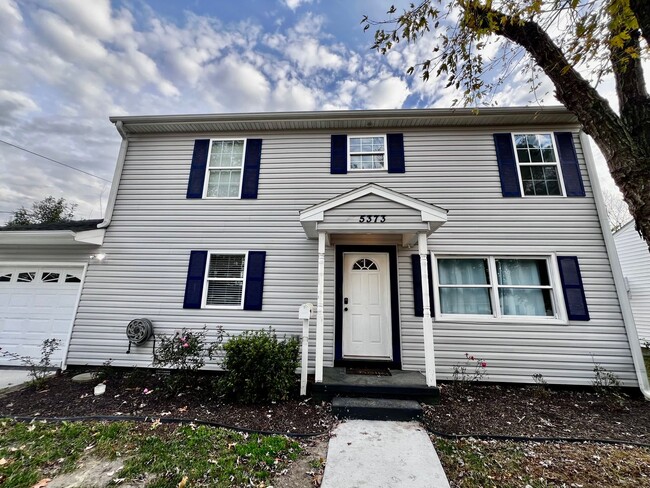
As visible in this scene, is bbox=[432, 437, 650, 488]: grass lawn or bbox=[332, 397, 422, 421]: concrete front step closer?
bbox=[432, 437, 650, 488]: grass lawn

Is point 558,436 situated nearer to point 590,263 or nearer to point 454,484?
point 454,484

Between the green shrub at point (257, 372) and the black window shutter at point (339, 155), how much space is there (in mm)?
3860

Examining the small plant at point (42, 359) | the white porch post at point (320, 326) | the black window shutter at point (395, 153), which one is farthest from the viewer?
the black window shutter at point (395, 153)

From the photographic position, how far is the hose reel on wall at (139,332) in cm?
515

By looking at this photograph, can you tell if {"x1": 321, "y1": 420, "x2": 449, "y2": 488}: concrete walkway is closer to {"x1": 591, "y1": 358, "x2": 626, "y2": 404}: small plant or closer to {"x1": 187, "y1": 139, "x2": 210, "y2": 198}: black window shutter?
{"x1": 591, "y1": 358, "x2": 626, "y2": 404}: small plant

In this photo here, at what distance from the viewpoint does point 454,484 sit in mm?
2342

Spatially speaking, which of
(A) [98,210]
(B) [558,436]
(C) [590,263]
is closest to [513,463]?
(B) [558,436]

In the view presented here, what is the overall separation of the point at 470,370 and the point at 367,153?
491 centimetres

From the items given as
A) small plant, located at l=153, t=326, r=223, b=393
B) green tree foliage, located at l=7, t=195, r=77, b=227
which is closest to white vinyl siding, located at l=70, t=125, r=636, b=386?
small plant, located at l=153, t=326, r=223, b=393

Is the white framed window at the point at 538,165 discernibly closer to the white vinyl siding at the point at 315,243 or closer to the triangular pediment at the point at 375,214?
the white vinyl siding at the point at 315,243

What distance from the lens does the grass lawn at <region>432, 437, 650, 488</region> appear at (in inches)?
92.7

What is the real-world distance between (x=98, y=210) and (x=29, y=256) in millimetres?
9962

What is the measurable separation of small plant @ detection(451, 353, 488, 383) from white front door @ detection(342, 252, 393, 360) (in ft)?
4.06

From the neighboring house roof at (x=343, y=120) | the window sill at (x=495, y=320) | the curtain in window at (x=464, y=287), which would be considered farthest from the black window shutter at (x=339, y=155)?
the window sill at (x=495, y=320)
